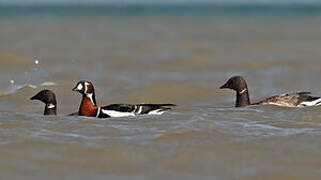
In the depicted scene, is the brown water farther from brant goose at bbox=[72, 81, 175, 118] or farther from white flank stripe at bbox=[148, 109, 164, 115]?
brant goose at bbox=[72, 81, 175, 118]

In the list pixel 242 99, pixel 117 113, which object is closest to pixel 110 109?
pixel 117 113

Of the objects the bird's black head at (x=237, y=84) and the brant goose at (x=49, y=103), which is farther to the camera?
the bird's black head at (x=237, y=84)

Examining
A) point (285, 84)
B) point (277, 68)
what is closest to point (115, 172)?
point (285, 84)

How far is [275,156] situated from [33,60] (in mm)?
14068

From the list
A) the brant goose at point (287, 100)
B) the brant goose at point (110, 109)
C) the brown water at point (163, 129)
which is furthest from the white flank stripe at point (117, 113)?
the brant goose at point (287, 100)

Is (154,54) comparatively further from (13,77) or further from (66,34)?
(66,34)

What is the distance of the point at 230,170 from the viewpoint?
988cm

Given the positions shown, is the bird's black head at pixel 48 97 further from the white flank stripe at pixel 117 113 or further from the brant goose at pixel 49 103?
the white flank stripe at pixel 117 113

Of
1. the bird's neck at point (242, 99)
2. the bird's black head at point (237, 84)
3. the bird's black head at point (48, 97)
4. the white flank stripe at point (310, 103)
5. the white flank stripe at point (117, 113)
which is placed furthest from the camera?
the bird's black head at point (237, 84)

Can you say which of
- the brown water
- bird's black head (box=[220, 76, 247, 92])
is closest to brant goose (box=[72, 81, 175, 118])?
the brown water

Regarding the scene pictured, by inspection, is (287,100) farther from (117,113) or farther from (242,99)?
(117,113)

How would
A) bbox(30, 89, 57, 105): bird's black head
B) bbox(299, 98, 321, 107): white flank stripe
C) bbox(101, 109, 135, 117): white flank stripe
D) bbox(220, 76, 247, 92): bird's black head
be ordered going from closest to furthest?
bbox(101, 109, 135, 117): white flank stripe
bbox(30, 89, 57, 105): bird's black head
bbox(299, 98, 321, 107): white flank stripe
bbox(220, 76, 247, 92): bird's black head

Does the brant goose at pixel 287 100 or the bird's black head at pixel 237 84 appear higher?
the bird's black head at pixel 237 84

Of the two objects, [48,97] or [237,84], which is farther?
[237,84]
